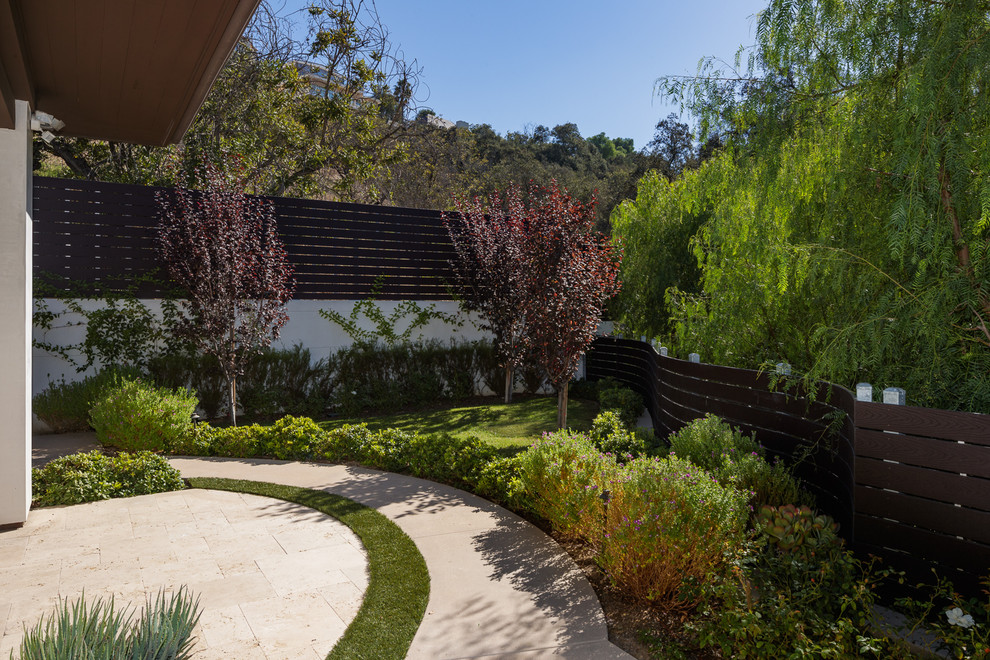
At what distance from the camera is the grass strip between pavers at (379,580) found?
9.46ft

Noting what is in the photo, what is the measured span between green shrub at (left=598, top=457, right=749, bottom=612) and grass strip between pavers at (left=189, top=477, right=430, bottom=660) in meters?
1.09

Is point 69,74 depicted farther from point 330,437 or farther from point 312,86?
point 312,86

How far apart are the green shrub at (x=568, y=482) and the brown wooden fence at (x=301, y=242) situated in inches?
244

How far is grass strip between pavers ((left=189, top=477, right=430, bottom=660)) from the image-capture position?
2.88 metres

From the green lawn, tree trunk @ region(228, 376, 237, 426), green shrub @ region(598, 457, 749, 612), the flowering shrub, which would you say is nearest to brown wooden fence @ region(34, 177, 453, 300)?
tree trunk @ region(228, 376, 237, 426)

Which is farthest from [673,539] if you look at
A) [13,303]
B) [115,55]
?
[13,303]

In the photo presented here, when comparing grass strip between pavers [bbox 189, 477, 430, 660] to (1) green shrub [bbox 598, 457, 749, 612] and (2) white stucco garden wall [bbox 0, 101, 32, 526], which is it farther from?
(2) white stucco garden wall [bbox 0, 101, 32, 526]

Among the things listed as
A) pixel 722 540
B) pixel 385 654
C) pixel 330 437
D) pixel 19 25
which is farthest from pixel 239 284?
pixel 722 540

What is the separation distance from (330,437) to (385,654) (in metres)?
3.87

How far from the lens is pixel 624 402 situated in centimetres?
883

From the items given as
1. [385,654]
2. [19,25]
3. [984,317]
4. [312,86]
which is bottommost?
[385,654]

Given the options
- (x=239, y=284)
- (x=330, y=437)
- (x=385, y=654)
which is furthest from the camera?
(x=239, y=284)

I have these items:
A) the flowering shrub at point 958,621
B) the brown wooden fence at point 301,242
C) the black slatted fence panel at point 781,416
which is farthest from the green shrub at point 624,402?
the flowering shrub at point 958,621

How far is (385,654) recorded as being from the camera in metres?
2.79
